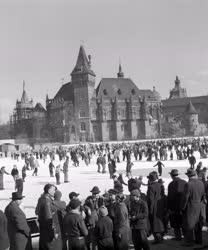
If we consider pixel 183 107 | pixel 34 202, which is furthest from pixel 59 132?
pixel 34 202

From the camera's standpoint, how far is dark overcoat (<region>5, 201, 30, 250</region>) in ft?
22.5

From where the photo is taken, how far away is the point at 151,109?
103 m

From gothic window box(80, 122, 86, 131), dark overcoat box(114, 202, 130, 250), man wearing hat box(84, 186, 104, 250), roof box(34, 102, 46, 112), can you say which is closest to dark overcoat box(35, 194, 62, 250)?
man wearing hat box(84, 186, 104, 250)

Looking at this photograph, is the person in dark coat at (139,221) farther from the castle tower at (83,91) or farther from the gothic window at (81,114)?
the gothic window at (81,114)

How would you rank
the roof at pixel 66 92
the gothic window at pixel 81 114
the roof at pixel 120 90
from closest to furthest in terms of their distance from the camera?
the gothic window at pixel 81 114, the roof at pixel 66 92, the roof at pixel 120 90

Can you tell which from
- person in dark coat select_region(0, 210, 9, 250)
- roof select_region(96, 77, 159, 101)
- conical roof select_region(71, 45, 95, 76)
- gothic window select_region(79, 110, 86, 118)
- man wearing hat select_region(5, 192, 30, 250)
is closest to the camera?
person in dark coat select_region(0, 210, 9, 250)

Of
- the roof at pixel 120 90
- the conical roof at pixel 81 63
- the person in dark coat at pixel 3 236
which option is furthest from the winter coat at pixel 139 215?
the roof at pixel 120 90

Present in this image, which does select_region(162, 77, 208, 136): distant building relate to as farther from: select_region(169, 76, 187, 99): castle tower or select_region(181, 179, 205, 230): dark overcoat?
select_region(181, 179, 205, 230): dark overcoat

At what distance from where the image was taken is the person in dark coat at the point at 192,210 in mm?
7957

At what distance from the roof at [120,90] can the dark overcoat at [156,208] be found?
9293 cm

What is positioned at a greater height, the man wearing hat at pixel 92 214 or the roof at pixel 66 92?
the roof at pixel 66 92

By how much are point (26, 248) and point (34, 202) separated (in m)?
8.82

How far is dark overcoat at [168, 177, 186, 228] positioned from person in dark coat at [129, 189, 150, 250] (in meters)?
1.37

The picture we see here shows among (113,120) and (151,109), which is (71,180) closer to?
(113,120)
